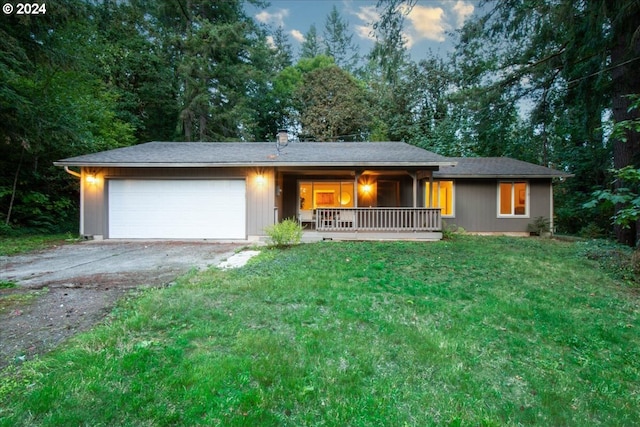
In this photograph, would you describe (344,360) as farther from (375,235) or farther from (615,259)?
(375,235)

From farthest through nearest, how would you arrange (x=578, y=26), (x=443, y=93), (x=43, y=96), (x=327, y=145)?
(x=443, y=93) < (x=327, y=145) < (x=43, y=96) < (x=578, y=26)


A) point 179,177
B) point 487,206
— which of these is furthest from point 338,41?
point 179,177

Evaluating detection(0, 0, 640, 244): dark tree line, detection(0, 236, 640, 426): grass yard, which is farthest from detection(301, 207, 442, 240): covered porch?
detection(0, 236, 640, 426): grass yard

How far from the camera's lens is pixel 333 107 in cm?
2112

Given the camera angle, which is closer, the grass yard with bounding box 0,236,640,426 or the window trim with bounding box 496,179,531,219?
the grass yard with bounding box 0,236,640,426

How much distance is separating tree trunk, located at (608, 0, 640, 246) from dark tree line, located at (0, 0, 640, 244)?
0.12 feet

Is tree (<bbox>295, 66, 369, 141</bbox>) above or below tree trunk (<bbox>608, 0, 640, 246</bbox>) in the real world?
above

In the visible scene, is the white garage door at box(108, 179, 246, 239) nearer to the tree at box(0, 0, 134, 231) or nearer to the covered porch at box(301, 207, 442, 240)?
the covered porch at box(301, 207, 442, 240)

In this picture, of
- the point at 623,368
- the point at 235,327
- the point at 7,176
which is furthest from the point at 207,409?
the point at 7,176

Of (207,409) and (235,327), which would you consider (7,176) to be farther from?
(207,409)

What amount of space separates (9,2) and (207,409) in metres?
11.5

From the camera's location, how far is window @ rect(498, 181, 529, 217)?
11305 millimetres

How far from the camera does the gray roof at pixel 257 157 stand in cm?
931

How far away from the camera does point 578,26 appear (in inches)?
289
